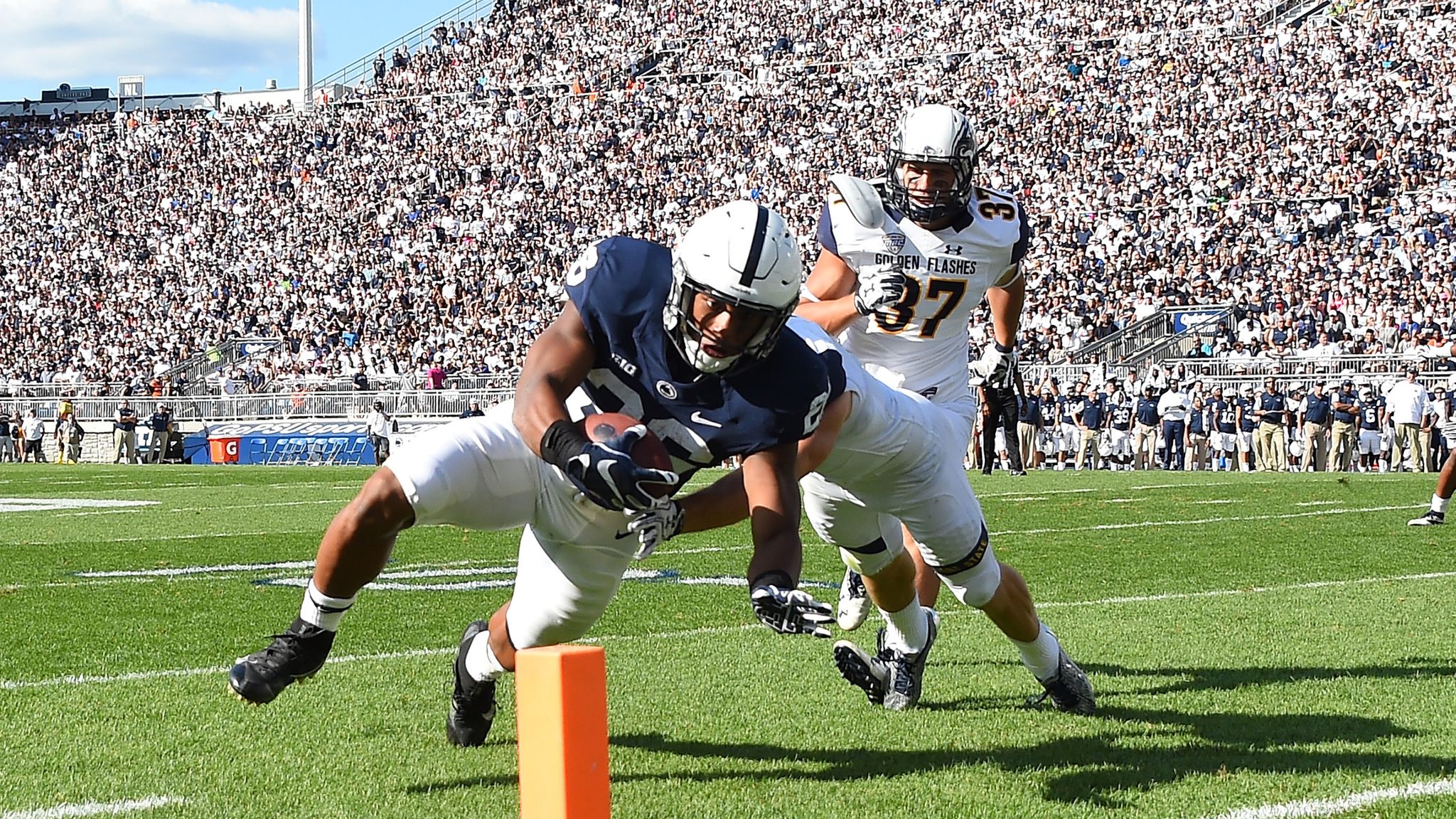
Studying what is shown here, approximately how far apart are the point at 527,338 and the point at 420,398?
2960 millimetres

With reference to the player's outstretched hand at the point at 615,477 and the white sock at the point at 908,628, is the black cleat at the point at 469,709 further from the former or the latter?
the white sock at the point at 908,628

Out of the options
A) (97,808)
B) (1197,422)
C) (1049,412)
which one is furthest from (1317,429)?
(97,808)

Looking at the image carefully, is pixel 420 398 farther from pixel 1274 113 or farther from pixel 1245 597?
pixel 1245 597

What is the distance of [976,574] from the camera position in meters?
4.44

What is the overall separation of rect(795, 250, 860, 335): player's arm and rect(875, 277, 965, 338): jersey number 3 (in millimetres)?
155

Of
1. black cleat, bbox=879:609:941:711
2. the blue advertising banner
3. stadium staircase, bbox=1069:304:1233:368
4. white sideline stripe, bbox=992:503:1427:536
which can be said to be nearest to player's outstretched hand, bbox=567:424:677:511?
black cleat, bbox=879:609:941:711

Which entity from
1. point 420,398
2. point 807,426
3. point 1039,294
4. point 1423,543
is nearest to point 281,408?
point 420,398

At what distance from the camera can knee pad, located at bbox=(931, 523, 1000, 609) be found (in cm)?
442

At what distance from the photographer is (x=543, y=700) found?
227cm

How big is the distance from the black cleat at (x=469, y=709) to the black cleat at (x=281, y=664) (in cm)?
49

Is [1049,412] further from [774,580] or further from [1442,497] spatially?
[774,580]

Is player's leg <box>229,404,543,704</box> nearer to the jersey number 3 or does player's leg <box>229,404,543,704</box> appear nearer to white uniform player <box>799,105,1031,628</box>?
white uniform player <box>799,105,1031,628</box>

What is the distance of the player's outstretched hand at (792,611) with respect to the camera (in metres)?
3.06

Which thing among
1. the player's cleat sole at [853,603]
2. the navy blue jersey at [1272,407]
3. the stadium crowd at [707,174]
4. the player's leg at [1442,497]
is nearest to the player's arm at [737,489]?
the player's cleat sole at [853,603]
